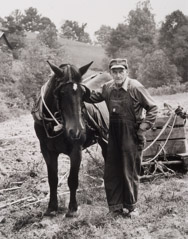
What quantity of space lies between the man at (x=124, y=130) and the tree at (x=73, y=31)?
86663 mm

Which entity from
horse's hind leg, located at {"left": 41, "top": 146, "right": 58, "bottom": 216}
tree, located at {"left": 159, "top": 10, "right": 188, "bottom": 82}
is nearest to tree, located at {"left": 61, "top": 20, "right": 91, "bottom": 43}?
tree, located at {"left": 159, "top": 10, "right": 188, "bottom": 82}

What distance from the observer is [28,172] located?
6.41 metres

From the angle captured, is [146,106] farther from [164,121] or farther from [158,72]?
[158,72]

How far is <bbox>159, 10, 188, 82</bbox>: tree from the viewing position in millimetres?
36688

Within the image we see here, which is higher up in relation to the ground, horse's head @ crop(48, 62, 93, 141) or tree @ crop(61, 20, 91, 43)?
tree @ crop(61, 20, 91, 43)

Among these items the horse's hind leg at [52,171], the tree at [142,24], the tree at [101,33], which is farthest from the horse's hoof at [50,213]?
the tree at [101,33]

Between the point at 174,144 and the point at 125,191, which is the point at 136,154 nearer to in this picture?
the point at 125,191

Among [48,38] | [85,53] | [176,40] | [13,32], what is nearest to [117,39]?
[85,53]

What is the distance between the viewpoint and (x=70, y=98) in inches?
143

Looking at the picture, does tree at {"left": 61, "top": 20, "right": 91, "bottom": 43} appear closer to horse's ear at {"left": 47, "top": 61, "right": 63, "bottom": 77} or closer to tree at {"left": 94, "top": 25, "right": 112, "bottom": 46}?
tree at {"left": 94, "top": 25, "right": 112, "bottom": 46}

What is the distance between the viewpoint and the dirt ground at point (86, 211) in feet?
12.4

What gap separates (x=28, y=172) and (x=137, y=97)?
322 cm

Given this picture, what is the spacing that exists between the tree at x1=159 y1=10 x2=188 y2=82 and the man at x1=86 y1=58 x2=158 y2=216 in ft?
111

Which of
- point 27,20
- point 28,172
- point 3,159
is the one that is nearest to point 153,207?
point 28,172
